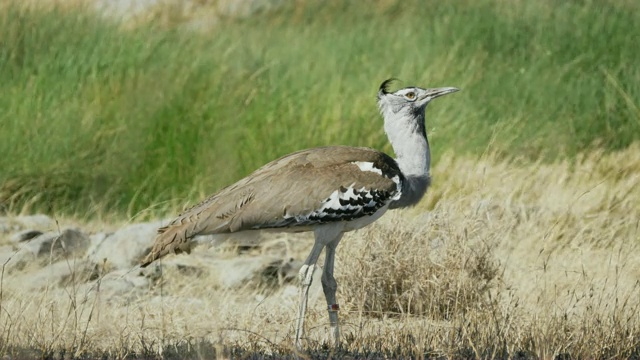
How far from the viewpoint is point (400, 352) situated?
205 inches

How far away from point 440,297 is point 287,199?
1235mm

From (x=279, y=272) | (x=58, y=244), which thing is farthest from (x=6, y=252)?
(x=279, y=272)

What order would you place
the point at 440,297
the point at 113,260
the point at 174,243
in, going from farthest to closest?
the point at 113,260 → the point at 440,297 → the point at 174,243

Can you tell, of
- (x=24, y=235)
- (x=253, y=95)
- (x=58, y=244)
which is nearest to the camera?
(x=58, y=244)

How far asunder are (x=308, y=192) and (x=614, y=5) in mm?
8257

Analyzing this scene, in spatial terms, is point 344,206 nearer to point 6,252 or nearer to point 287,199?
point 287,199

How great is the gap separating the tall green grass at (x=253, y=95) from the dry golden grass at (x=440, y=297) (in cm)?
95

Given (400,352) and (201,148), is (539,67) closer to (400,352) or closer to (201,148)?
(201,148)

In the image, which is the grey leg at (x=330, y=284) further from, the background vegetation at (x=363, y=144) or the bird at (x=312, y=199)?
the background vegetation at (x=363, y=144)

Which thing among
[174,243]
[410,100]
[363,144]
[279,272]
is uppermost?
[410,100]

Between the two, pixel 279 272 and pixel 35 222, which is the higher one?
pixel 35 222

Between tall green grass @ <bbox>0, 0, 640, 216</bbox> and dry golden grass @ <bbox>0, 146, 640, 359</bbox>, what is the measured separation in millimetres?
951

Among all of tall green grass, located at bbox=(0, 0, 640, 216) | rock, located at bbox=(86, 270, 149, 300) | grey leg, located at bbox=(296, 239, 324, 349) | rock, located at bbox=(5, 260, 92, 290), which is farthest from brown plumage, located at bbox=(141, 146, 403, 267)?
tall green grass, located at bbox=(0, 0, 640, 216)

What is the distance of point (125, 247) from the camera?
8.02m
